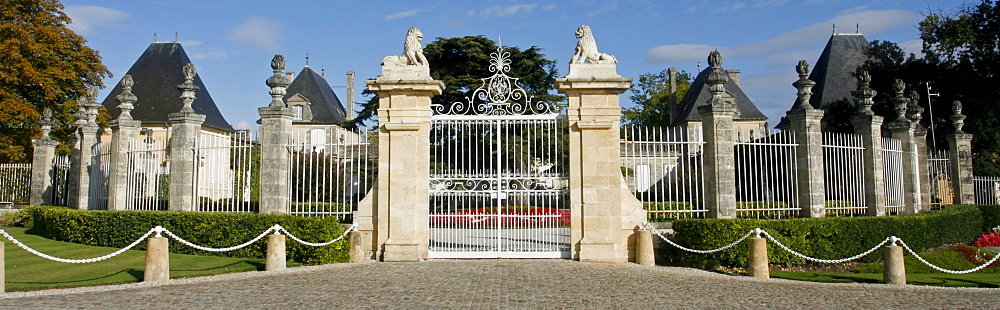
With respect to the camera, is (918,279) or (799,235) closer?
(918,279)

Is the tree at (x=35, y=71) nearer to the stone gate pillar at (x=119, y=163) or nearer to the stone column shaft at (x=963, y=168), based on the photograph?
the stone gate pillar at (x=119, y=163)

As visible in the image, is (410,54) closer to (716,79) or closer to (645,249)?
(645,249)

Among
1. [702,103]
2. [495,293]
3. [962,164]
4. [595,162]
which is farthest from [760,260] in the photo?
[702,103]

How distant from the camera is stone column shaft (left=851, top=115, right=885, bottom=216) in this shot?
11805mm

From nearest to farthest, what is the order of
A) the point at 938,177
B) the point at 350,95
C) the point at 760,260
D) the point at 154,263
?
the point at 154,263 → the point at 760,260 → the point at 938,177 → the point at 350,95

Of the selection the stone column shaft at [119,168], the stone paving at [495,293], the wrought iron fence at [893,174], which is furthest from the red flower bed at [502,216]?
the wrought iron fence at [893,174]

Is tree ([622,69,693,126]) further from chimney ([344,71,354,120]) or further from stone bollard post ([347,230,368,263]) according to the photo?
stone bollard post ([347,230,368,263])

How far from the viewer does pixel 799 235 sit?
10.1 metres

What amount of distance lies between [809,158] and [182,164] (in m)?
10.7

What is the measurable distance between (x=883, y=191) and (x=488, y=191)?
7.46m

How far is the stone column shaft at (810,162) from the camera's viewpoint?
430 inches

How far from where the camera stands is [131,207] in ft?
41.0

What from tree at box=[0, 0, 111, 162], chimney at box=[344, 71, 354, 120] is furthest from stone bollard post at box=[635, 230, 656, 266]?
chimney at box=[344, 71, 354, 120]

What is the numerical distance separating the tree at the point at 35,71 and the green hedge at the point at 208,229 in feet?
32.0
